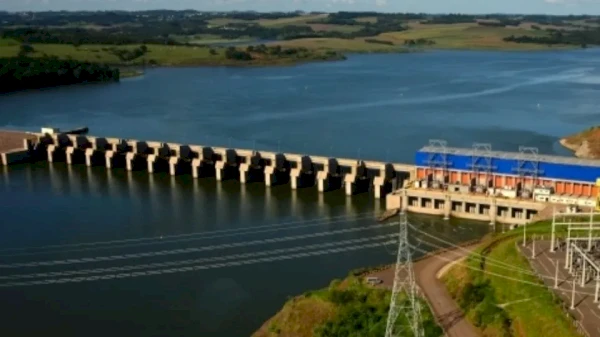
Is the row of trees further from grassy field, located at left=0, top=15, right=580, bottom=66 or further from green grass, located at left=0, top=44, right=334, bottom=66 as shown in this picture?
grassy field, located at left=0, top=15, right=580, bottom=66

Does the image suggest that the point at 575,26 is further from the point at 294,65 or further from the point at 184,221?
the point at 184,221

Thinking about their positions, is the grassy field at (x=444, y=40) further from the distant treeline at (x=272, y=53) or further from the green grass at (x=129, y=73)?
the green grass at (x=129, y=73)

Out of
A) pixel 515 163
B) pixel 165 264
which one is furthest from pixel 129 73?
pixel 165 264

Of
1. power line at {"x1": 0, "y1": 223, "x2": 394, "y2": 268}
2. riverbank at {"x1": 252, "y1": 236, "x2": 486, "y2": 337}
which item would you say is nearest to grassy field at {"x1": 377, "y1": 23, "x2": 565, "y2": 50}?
power line at {"x1": 0, "y1": 223, "x2": 394, "y2": 268}

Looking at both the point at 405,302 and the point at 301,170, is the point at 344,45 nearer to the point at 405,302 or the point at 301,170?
the point at 301,170

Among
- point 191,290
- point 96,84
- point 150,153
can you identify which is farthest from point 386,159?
point 96,84

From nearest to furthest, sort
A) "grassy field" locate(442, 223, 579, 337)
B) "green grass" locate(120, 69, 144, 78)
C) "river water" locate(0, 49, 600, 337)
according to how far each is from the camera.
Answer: "grassy field" locate(442, 223, 579, 337) → "river water" locate(0, 49, 600, 337) → "green grass" locate(120, 69, 144, 78)
